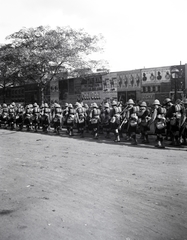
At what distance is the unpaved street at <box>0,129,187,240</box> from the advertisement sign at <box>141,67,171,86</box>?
12054 millimetres

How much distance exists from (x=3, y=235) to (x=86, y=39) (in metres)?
24.0

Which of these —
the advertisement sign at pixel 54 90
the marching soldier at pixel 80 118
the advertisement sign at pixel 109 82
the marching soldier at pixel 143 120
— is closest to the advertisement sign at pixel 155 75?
the advertisement sign at pixel 109 82

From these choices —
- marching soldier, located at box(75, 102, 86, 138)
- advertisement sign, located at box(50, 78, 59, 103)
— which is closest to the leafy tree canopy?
advertisement sign, located at box(50, 78, 59, 103)

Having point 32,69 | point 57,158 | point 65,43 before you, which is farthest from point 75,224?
point 32,69

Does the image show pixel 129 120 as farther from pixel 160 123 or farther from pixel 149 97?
pixel 149 97

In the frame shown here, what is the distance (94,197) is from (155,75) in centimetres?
→ 1691

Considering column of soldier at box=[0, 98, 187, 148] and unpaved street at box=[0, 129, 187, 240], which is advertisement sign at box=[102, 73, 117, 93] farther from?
unpaved street at box=[0, 129, 187, 240]

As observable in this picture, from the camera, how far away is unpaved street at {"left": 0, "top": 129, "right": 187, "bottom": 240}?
4.17 metres

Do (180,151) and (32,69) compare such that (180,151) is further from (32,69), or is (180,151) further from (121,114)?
(32,69)

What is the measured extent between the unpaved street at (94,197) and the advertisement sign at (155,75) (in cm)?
1205

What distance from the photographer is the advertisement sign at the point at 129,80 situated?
72.9 ft

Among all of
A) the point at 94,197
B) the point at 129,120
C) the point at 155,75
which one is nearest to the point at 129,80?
the point at 155,75

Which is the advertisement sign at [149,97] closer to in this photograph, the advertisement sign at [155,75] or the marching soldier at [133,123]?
the advertisement sign at [155,75]

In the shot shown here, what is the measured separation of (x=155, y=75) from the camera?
21156 millimetres
